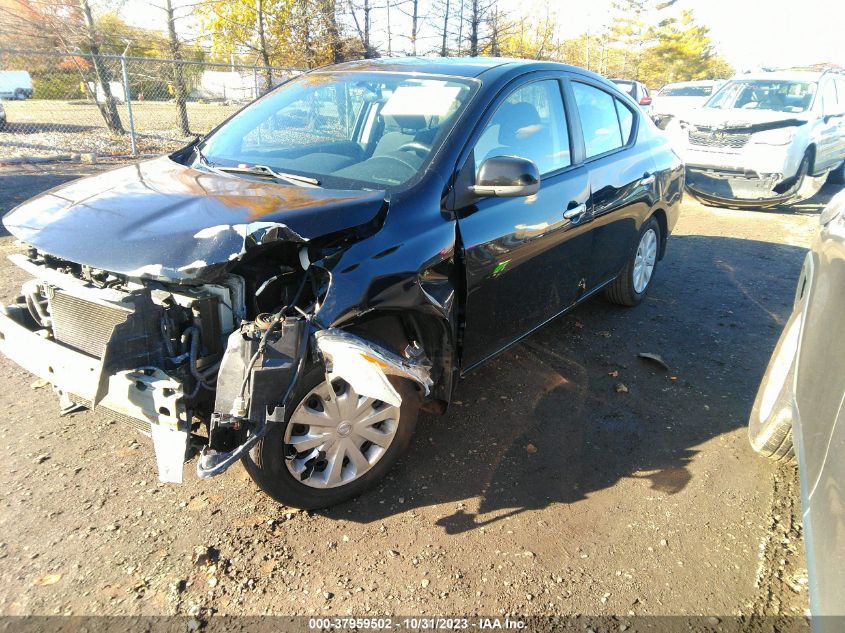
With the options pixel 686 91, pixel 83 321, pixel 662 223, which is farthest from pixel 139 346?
pixel 686 91

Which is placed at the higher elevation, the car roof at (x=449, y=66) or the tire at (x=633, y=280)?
the car roof at (x=449, y=66)

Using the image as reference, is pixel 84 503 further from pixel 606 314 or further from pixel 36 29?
pixel 36 29

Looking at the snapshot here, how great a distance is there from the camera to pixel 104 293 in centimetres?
243

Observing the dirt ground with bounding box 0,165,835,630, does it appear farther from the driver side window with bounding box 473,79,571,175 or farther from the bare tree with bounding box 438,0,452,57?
the bare tree with bounding box 438,0,452,57

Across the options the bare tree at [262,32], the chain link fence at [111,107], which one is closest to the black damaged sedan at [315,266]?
the chain link fence at [111,107]

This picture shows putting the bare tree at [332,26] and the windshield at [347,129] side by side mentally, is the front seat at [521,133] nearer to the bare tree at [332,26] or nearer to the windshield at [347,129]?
the windshield at [347,129]

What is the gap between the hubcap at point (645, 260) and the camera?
510cm

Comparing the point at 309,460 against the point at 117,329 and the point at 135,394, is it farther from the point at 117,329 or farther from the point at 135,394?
the point at 117,329

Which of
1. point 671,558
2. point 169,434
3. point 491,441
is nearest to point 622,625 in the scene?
point 671,558

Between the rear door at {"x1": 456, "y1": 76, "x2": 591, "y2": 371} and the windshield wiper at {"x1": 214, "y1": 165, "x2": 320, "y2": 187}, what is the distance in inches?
28.7

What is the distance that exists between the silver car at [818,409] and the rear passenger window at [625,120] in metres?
1.82

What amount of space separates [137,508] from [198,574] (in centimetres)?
54

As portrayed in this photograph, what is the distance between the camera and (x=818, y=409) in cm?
205

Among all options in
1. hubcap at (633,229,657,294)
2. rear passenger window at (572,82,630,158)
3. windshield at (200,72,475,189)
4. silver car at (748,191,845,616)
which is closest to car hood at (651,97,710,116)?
hubcap at (633,229,657,294)
